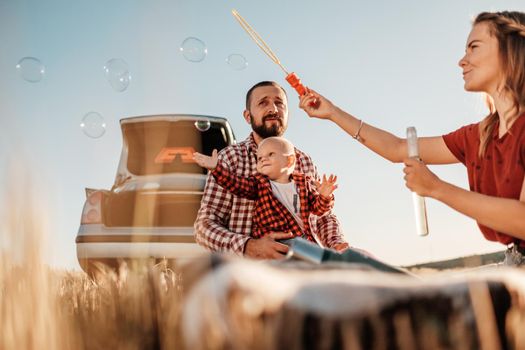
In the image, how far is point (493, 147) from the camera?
2582 millimetres

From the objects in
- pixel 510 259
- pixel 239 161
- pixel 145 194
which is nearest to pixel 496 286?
pixel 510 259

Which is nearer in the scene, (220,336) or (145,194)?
(220,336)

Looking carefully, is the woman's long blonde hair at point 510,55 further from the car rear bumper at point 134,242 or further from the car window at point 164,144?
the car window at point 164,144

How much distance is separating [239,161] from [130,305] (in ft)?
7.34

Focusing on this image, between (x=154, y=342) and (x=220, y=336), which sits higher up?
(x=220, y=336)

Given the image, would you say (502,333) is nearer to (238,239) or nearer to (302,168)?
(238,239)

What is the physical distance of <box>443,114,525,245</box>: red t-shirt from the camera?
2393mm

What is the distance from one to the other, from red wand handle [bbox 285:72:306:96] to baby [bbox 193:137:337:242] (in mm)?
325

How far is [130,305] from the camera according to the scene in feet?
5.69

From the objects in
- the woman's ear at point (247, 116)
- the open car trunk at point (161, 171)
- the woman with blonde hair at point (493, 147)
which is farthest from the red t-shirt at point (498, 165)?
the open car trunk at point (161, 171)

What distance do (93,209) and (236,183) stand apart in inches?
85.1

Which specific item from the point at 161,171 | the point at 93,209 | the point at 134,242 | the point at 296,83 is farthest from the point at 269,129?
the point at 161,171

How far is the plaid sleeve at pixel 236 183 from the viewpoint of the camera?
3477mm

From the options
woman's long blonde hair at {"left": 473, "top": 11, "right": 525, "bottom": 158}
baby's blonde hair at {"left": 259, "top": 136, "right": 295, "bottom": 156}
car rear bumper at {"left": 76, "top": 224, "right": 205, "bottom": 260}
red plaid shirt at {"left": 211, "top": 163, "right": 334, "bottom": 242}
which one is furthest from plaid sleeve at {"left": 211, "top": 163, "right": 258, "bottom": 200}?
woman's long blonde hair at {"left": 473, "top": 11, "right": 525, "bottom": 158}
